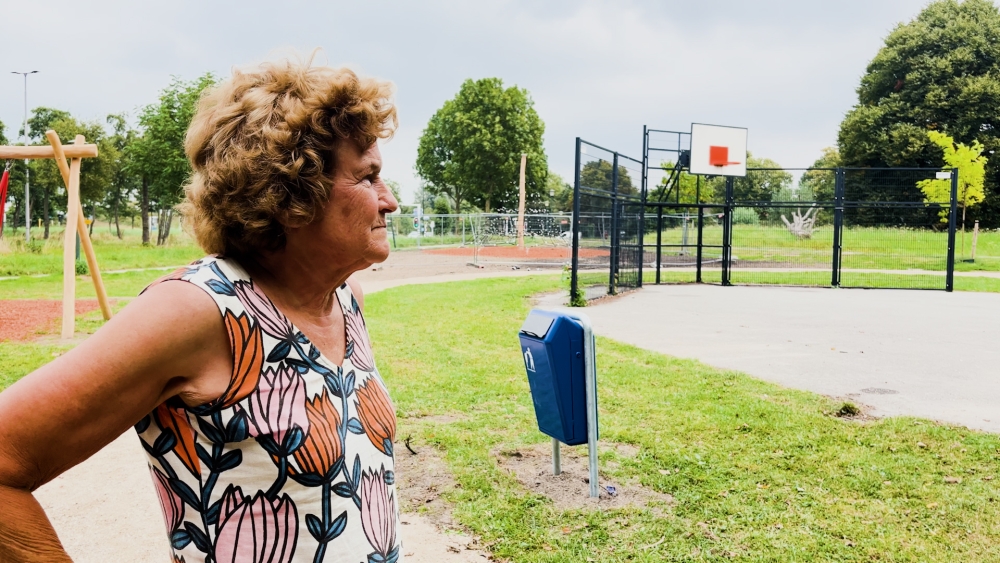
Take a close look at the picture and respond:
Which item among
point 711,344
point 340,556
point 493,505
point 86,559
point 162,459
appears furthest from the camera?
point 711,344

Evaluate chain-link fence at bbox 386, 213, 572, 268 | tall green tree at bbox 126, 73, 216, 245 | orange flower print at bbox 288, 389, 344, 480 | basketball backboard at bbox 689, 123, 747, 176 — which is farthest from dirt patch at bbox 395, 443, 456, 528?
tall green tree at bbox 126, 73, 216, 245

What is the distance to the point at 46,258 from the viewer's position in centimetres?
2392

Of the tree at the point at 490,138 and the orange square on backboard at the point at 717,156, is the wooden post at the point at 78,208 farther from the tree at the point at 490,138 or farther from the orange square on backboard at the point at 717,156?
the tree at the point at 490,138

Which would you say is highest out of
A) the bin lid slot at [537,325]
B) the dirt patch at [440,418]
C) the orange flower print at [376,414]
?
the orange flower print at [376,414]

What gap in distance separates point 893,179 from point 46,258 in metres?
25.3

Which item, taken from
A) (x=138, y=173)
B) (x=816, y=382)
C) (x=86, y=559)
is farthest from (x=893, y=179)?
(x=138, y=173)

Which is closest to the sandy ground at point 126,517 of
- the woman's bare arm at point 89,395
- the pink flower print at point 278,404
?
the pink flower print at point 278,404

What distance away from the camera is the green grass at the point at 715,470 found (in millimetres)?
3717

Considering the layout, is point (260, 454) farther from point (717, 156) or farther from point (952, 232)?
point (952, 232)

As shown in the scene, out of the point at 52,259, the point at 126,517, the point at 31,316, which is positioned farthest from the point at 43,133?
the point at 126,517

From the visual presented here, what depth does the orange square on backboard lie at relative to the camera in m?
21.0

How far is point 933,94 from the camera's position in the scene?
47.7 metres

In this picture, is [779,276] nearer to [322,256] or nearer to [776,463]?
[776,463]

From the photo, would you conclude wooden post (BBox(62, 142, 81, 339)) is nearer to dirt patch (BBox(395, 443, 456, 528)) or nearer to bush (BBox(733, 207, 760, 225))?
dirt patch (BBox(395, 443, 456, 528))
